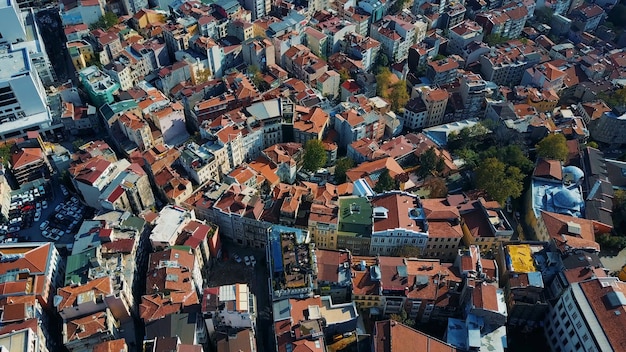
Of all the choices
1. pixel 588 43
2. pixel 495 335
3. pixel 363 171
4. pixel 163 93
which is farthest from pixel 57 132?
pixel 588 43

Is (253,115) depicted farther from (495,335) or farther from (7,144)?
(495,335)

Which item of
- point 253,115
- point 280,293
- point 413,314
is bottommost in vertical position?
point 413,314

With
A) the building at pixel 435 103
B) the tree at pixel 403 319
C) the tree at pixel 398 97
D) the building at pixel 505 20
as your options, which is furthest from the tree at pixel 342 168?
the building at pixel 505 20

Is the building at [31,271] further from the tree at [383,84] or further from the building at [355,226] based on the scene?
the tree at [383,84]

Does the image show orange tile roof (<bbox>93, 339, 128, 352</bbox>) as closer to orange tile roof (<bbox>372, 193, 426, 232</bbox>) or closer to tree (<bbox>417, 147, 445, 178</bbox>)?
orange tile roof (<bbox>372, 193, 426, 232</bbox>)

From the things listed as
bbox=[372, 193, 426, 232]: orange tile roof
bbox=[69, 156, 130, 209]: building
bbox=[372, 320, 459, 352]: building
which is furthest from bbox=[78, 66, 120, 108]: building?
bbox=[372, 320, 459, 352]: building

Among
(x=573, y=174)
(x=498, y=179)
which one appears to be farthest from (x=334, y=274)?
(x=573, y=174)

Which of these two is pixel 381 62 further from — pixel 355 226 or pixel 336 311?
pixel 336 311
